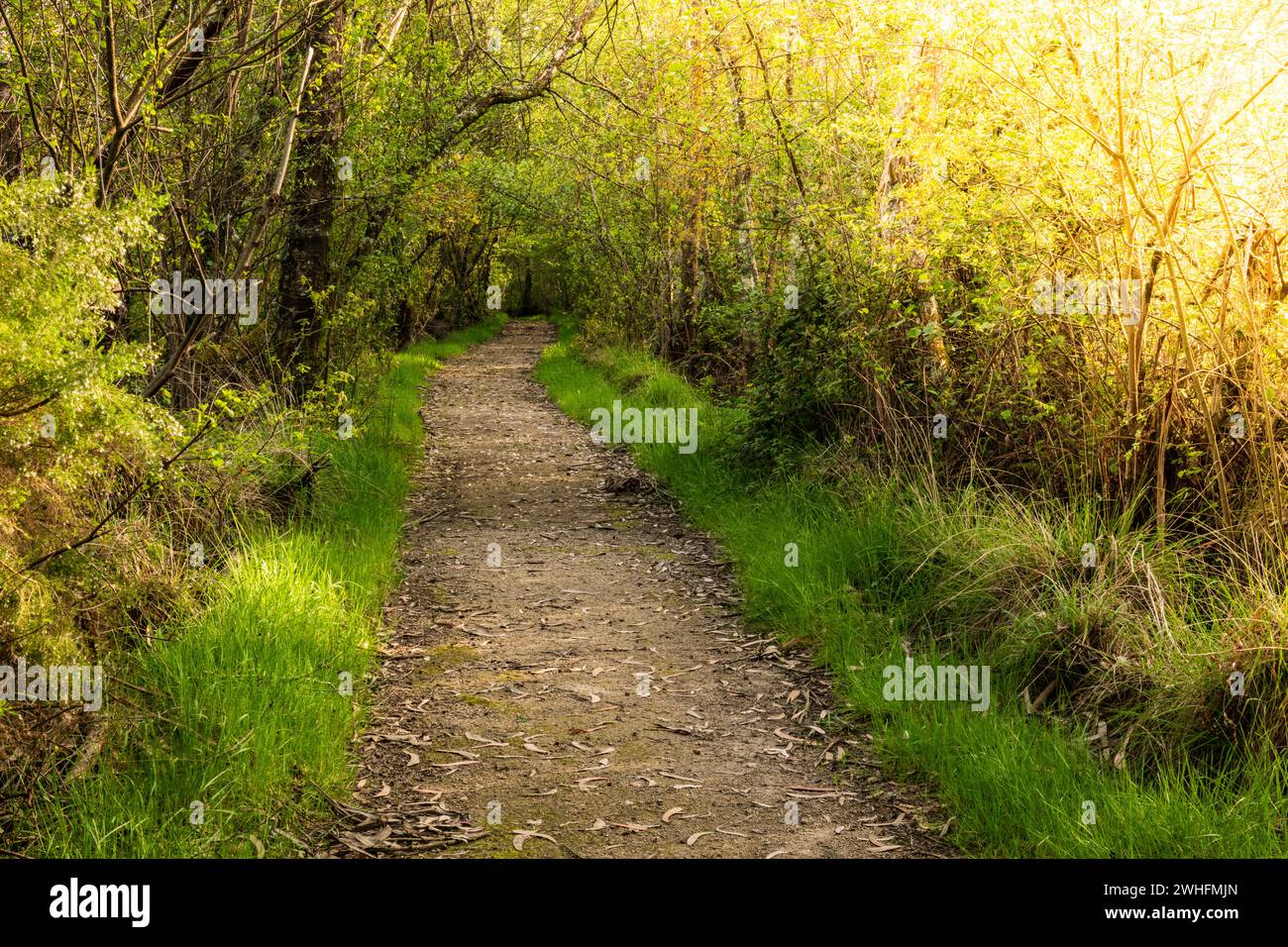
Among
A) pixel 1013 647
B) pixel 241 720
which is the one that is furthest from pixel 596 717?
pixel 1013 647

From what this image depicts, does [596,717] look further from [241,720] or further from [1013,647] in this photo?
[1013,647]

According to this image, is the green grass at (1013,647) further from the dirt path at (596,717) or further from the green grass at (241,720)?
the green grass at (241,720)

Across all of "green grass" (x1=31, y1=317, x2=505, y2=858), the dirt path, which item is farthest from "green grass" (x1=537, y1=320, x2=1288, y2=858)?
"green grass" (x1=31, y1=317, x2=505, y2=858)

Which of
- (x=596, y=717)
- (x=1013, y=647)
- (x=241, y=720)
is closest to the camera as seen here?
(x=241, y=720)

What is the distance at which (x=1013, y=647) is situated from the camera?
217 inches

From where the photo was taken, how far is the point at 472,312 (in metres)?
35.0

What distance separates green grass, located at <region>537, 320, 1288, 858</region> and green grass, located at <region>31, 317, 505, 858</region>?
2.71m

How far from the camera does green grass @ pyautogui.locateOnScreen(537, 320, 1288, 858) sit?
4125mm

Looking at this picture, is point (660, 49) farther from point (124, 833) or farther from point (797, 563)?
point (124, 833)

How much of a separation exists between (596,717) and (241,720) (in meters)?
1.84

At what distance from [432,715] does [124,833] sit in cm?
194

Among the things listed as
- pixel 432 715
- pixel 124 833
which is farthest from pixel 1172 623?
pixel 124 833

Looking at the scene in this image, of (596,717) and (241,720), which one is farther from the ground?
(241,720)

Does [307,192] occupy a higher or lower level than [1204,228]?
higher
